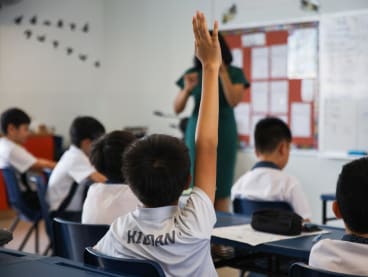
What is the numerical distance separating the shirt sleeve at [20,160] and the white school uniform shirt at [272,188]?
164 cm

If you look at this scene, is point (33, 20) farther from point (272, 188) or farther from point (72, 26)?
point (272, 188)

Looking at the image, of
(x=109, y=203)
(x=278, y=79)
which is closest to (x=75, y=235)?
(x=109, y=203)

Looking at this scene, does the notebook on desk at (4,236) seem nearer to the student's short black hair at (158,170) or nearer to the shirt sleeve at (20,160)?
the student's short black hair at (158,170)

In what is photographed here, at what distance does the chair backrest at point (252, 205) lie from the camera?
8.26 feet

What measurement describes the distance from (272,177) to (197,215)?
124 cm

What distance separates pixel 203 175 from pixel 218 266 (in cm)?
94

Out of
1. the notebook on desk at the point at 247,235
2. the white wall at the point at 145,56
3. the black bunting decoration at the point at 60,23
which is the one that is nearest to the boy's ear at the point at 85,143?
the notebook on desk at the point at 247,235

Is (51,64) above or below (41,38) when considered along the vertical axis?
below

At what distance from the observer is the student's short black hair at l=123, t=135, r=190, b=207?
148 cm

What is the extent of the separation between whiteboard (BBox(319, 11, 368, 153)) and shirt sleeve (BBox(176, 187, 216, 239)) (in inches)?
131

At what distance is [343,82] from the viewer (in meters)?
4.56

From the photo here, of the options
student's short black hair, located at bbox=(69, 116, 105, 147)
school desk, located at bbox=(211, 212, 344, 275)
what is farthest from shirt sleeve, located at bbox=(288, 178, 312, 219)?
student's short black hair, located at bbox=(69, 116, 105, 147)

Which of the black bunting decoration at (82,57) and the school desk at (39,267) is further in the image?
the black bunting decoration at (82,57)

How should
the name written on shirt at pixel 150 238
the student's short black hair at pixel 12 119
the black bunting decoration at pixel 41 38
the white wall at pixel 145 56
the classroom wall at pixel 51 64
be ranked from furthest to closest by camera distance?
the black bunting decoration at pixel 41 38 < the classroom wall at pixel 51 64 < the white wall at pixel 145 56 < the student's short black hair at pixel 12 119 < the name written on shirt at pixel 150 238
